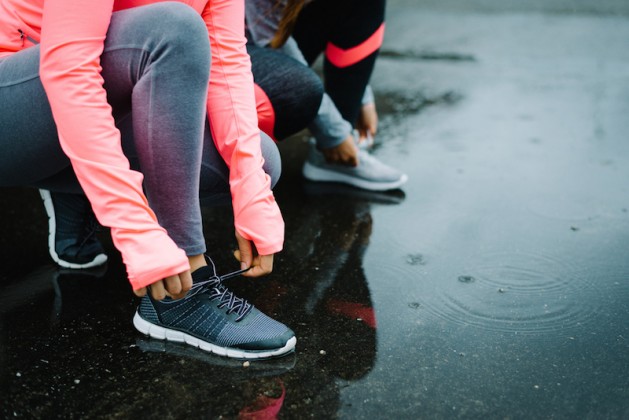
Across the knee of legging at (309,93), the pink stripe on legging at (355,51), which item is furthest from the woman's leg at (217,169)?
the pink stripe on legging at (355,51)

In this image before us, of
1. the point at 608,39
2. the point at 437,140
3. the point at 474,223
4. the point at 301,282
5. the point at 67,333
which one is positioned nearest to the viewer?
the point at 67,333

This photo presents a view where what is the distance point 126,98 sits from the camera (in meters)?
1.50

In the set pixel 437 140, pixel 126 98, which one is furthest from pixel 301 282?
pixel 437 140

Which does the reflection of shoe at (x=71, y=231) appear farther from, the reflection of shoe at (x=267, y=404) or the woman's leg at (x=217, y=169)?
the reflection of shoe at (x=267, y=404)

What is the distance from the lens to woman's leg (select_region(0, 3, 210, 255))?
55.6 inches

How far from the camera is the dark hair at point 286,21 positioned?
219 cm

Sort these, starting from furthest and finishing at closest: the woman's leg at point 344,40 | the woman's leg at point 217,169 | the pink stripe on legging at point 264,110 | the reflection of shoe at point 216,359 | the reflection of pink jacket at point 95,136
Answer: the woman's leg at point 344,40 < the pink stripe on legging at point 264,110 < the woman's leg at point 217,169 < the reflection of shoe at point 216,359 < the reflection of pink jacket at point 95,136

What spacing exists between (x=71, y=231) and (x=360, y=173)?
1074 mm

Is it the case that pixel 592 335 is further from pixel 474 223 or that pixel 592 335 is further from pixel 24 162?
pixel 24 162

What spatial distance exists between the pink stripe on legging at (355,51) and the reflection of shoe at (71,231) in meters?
1.08

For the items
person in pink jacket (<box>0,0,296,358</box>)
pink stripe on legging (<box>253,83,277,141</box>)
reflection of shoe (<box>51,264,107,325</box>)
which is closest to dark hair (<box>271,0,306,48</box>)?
pink stripe on legging (<box>253,83,277,141</box>)

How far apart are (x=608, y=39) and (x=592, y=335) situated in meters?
3.70

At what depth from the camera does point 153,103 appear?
141 cm

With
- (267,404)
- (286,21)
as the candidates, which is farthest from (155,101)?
(286,21)
